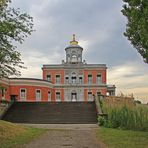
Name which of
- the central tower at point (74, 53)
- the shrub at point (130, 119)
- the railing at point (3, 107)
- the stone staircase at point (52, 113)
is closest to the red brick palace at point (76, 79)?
the central tower at point (74, 53)

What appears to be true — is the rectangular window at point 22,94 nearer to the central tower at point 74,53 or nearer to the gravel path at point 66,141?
the central tower at point 74,53

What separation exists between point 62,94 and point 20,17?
188 ft

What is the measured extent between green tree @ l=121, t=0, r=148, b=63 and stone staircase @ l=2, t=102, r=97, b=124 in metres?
15.4

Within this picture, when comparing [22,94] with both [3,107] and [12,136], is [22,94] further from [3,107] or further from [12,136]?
[12,136]

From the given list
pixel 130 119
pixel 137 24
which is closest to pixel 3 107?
pixel 130 119

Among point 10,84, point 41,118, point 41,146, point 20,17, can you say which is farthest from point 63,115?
point 10,84

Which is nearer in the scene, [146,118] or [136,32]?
[136,32]

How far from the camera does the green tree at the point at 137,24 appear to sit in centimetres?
1527

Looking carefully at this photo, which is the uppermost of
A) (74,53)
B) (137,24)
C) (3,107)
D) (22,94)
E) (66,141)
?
(74,53)

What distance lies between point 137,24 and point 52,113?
21547 millimetres

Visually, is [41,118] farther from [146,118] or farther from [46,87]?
[46,87]

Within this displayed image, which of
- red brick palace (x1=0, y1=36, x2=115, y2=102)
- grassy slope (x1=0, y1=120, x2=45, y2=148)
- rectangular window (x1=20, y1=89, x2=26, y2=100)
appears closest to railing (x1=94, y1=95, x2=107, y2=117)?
grassy slope (x1=0, y1=120, x2=45, y2=148)

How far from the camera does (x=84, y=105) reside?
39.8 m

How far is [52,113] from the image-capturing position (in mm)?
36312
